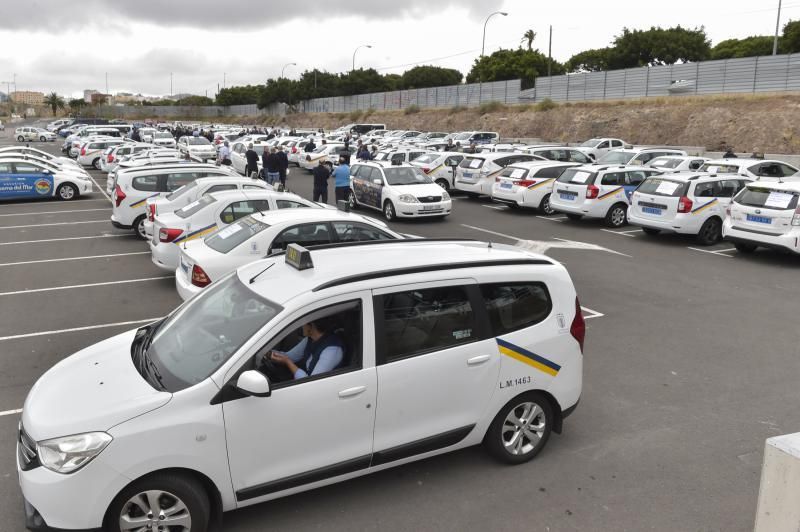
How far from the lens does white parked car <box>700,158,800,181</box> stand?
18.1m

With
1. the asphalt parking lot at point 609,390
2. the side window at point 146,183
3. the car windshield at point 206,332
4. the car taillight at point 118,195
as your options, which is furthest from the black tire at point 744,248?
the car taillight at point 118,195

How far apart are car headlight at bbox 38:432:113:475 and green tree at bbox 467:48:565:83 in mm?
83291

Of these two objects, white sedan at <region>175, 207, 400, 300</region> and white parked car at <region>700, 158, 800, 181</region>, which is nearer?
white sedan at <region>175, 207, 400, 300</region>

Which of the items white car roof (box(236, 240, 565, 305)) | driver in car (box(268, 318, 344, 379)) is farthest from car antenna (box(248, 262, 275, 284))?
driver in car (box(268, 318, 344, 379))

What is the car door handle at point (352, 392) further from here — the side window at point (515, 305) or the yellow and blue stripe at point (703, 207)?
the yellow and blue stripe at point (703, 207)

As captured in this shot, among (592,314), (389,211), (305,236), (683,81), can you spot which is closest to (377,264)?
(305,236)

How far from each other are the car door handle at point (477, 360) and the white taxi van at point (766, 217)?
34.7 ft

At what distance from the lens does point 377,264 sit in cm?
479

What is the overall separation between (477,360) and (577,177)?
14068 mm

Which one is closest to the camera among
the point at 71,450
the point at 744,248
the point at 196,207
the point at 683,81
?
the point at 71,450

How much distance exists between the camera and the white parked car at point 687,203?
48.1 feet

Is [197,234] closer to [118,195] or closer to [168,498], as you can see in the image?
[118,195]

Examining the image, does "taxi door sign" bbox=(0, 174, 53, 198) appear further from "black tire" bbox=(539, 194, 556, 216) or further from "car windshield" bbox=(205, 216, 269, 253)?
"black tire" bbox=(539, 194, 556, 216)

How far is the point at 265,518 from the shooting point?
4422 mm
